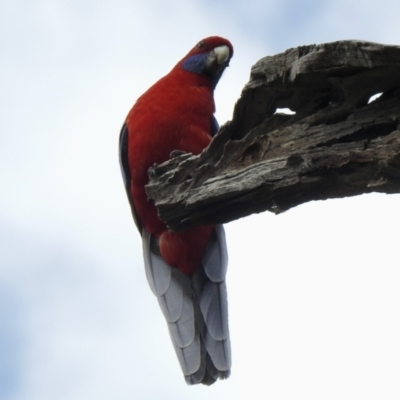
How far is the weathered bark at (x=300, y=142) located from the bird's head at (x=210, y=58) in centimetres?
256

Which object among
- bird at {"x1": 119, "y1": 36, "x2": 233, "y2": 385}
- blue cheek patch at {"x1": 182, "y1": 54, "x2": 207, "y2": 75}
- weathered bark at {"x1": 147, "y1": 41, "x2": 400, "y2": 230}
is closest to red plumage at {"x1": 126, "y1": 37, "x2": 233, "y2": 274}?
bird at {"x1": 119, "y1": 36, "x2": 233, "y2": 385}

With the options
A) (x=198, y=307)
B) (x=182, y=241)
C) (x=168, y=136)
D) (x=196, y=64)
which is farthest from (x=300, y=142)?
(x=196, y=64)

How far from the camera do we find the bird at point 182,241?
17.0 feet

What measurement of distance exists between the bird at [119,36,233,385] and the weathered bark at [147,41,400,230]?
144 cm

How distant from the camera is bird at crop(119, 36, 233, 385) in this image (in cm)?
517

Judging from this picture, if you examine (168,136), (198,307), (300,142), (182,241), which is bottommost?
(198,307)

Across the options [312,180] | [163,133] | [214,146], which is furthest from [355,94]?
[163,133]

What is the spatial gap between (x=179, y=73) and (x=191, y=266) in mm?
1635

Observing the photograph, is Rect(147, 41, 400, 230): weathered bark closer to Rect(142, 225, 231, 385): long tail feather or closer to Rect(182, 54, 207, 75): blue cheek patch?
Rect(142, 225, 231, 385): long tail feather

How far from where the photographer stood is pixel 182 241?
17.8ft

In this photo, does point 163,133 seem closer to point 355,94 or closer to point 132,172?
point 132,172

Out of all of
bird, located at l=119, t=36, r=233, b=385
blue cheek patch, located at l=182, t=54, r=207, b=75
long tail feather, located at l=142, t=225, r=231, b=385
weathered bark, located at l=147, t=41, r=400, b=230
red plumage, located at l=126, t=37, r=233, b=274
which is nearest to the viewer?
weathered bark, located at l=147, t=41, r=400, b=230

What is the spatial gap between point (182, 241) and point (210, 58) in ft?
5.68

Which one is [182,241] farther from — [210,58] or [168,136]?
[210,58]
